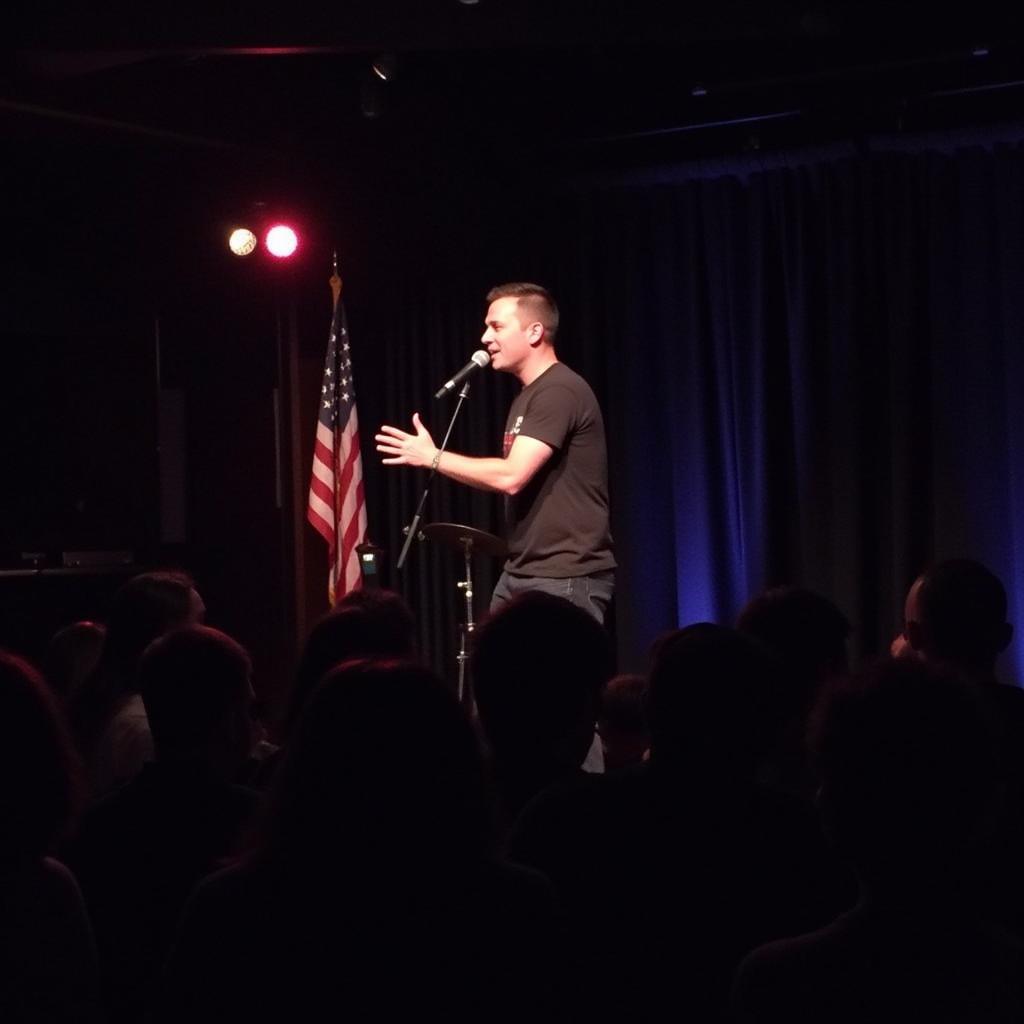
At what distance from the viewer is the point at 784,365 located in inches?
234

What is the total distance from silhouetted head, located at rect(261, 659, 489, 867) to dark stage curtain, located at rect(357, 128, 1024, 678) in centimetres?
443

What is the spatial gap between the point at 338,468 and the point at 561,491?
5.87 ft

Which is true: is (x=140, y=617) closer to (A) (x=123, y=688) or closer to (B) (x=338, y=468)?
(A) (x=123, y=688)

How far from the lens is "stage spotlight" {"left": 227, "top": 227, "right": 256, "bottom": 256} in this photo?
6.23 m

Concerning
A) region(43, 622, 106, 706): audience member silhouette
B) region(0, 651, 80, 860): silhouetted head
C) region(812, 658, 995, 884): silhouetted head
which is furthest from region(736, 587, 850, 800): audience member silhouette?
region(43, 622, 106, 706): audience member silhouette

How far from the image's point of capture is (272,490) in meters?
6.71

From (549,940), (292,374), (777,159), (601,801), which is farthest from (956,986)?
(292,374)

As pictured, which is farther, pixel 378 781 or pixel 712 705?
pixel 712 705

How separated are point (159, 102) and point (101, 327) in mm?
1420

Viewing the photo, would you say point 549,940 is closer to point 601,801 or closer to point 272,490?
point 601,801

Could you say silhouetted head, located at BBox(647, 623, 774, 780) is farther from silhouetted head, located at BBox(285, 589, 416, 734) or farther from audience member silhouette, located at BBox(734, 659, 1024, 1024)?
silhouetted head, located at BBox(285, 589, 416, 734)

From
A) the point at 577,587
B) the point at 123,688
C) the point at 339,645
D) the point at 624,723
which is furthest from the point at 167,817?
the point at 577,587

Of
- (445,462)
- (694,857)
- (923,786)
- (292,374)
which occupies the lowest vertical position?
(694,857)

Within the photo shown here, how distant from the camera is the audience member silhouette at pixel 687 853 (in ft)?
5.70
